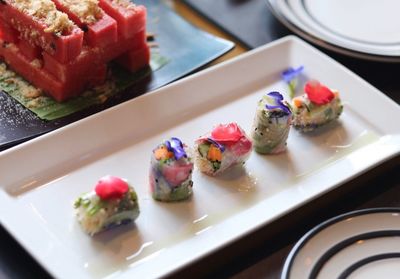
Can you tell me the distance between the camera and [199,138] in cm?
122

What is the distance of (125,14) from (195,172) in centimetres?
41

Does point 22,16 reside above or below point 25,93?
above

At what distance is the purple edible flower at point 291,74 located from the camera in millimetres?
1486

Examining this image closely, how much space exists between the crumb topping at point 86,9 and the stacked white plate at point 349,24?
0.46 m

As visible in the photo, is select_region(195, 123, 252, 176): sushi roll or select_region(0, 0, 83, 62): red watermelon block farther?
select_region(0, 0, 83, 62): red watermelon block

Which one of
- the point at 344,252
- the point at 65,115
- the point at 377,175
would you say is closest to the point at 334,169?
the point at 377,175

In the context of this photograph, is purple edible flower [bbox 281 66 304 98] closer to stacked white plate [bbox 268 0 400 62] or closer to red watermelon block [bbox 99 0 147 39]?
stacked white plate [bbox 268 0 400 62]

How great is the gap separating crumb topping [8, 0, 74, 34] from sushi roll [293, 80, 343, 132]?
51cm

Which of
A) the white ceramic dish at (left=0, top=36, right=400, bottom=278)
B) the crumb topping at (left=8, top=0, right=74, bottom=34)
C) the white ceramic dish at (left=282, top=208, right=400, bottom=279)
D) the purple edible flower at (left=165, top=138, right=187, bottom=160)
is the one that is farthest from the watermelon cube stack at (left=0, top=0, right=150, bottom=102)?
the white ceramic dish at (left=282, top=208, right=400, bottom=279)

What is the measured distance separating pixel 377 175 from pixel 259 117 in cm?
26

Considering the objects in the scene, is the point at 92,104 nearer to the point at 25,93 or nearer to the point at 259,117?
the point at 25,93

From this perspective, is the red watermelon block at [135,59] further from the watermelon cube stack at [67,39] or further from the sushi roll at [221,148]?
the sushi roll at [221,148]

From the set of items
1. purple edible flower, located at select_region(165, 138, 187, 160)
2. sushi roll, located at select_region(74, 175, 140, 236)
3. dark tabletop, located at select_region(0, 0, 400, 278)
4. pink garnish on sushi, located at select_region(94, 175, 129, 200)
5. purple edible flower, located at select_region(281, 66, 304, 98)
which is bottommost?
dark tabletop, located at select_region(0, 0, 400, 278)

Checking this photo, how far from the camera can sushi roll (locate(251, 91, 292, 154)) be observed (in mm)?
1246
